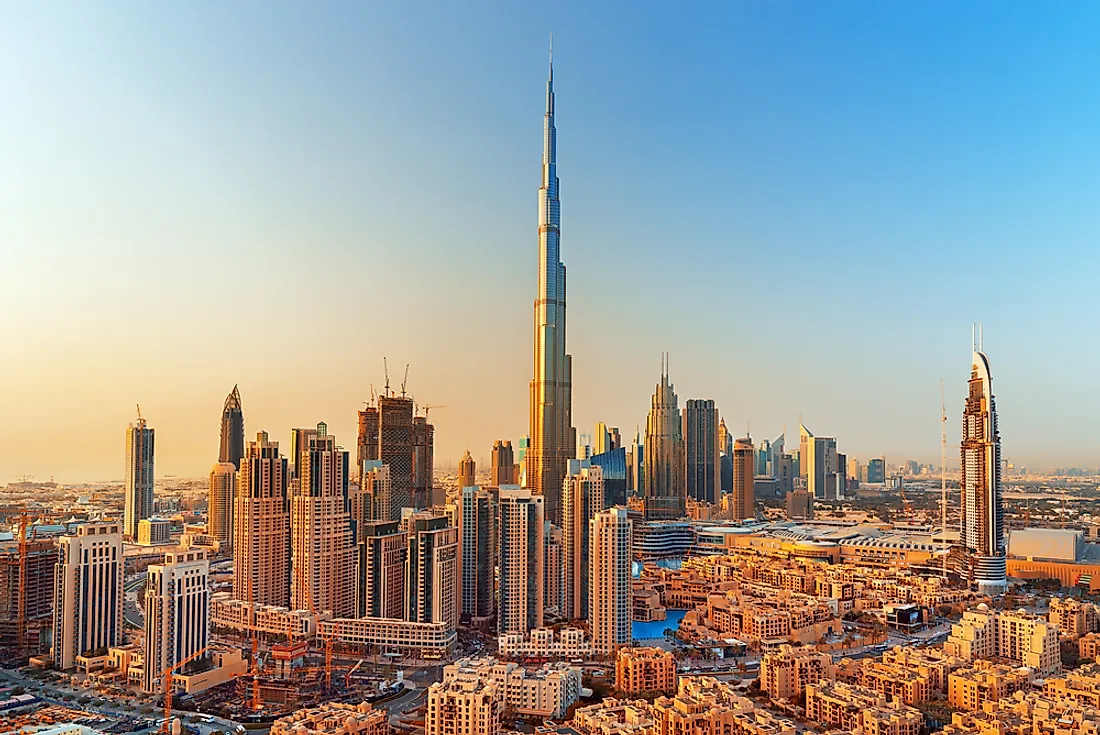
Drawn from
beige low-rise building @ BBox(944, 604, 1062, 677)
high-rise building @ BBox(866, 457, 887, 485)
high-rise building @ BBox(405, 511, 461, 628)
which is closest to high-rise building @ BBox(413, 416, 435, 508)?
high-rise building @ BBox(405, 511, 461, 628)

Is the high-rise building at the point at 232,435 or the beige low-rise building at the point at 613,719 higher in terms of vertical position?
the high-rise building at the point at 232,435

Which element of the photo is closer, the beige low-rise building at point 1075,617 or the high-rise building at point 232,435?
the beige low-rise building at point 1075,617

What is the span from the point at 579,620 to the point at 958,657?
4.41 m

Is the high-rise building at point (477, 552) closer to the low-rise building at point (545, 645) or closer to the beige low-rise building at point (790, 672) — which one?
the low-rise building at point (545, 645)

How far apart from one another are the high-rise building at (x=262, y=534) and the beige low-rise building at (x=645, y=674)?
5.42m

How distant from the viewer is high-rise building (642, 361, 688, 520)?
3162 centimetres

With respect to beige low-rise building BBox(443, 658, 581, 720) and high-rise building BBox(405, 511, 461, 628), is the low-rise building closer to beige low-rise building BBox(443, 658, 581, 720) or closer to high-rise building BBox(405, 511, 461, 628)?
high-rise building BBox(405, 511, 461, 628)

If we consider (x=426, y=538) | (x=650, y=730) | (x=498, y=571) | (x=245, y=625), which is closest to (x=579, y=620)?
(x=498, y=571)

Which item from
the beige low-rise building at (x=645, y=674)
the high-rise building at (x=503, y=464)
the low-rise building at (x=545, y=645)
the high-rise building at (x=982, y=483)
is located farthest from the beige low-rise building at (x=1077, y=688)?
the high-rise building at (x=503, y=464)

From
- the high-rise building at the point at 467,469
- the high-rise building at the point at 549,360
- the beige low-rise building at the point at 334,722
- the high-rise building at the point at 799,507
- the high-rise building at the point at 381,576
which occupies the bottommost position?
the high-rise building at the point at 799,507

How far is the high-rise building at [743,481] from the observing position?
27.8 meters

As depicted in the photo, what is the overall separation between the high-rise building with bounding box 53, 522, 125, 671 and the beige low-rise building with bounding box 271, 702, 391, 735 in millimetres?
3721

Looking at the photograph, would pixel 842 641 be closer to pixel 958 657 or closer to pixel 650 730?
pixel 958 657

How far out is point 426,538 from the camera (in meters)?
11.4
